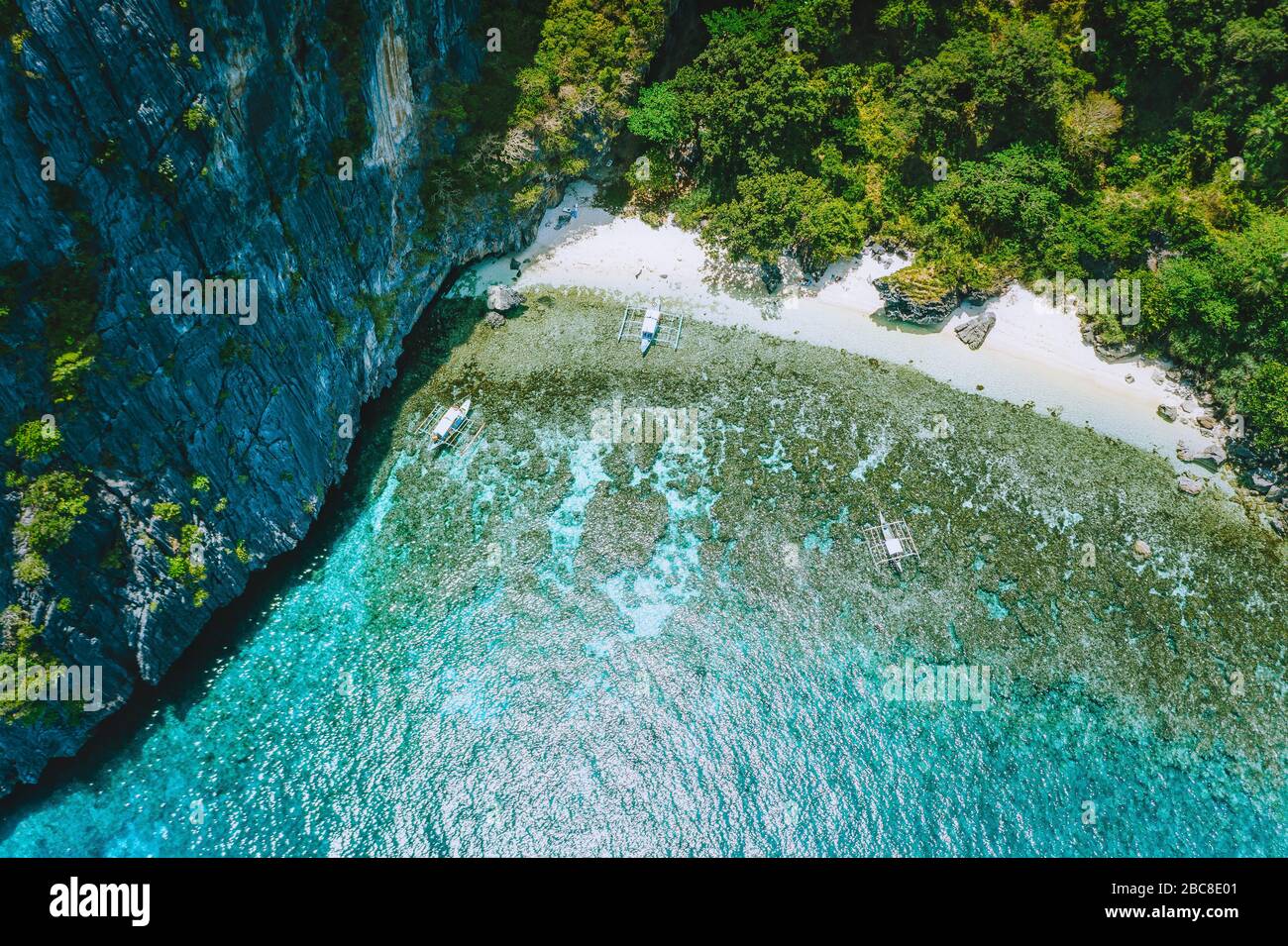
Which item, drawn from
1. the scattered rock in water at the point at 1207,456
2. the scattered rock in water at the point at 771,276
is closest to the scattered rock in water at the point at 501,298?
the scattered rock in water at the point at 771,276

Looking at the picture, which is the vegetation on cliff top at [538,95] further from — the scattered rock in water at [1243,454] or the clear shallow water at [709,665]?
the scattered rock in water at [1243,454]

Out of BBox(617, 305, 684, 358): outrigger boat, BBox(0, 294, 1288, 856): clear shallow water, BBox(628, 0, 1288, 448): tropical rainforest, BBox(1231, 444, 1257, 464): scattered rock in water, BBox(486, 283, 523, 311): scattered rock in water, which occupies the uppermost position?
BBox(628, 0, 1288, 448): tropical rainforest

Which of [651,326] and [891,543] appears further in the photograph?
[651,326]

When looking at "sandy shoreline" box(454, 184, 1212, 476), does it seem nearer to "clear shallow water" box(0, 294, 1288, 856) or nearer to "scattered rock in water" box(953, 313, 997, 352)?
"scattered rock in water" box(953, 313, 997, 352)

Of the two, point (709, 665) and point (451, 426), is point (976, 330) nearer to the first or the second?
point (709, 665)

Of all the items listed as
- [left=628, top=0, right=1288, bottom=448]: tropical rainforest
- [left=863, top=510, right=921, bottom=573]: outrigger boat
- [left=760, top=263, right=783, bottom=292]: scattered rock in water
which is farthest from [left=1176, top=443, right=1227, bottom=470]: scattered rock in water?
[left=760, top=263, right=783, bottom=292]: scattered rock in water

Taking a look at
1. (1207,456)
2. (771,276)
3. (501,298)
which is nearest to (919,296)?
(771,276)

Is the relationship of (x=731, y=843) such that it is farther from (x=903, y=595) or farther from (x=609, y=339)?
(x=609, y=339)
